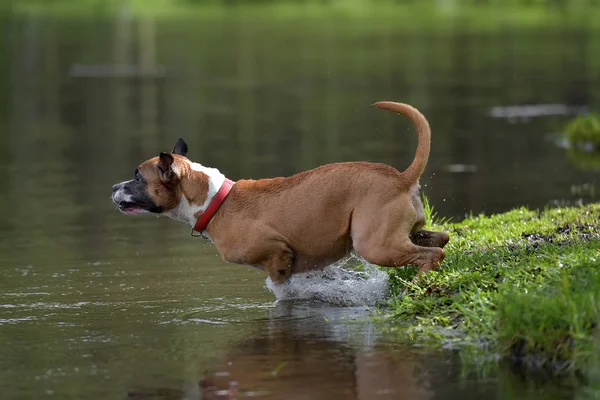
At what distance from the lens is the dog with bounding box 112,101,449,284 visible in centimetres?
1041

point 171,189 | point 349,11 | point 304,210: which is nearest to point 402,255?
point 304,210

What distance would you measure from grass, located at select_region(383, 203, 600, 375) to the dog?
0.40 m

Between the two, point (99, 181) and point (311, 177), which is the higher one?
point (311, 177)

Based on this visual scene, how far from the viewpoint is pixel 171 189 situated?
11133mm

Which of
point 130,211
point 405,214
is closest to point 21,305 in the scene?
point 130,211

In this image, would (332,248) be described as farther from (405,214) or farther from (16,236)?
(16,236)

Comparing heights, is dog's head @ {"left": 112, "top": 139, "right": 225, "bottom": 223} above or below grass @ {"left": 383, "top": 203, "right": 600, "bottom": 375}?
above

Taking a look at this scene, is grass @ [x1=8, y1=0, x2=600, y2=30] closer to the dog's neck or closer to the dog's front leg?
the dog's neck

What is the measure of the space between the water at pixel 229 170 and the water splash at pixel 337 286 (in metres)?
0.02

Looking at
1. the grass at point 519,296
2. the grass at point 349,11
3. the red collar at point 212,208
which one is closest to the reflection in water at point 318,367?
the grass at point 519,296

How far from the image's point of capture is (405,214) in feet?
33.9

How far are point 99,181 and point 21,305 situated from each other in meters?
8.92

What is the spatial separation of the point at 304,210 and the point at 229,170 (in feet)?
31.8

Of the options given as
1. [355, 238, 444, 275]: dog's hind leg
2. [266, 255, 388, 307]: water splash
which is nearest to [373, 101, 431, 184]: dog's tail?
[355, 238, 444, 275]: dog's hind leg
